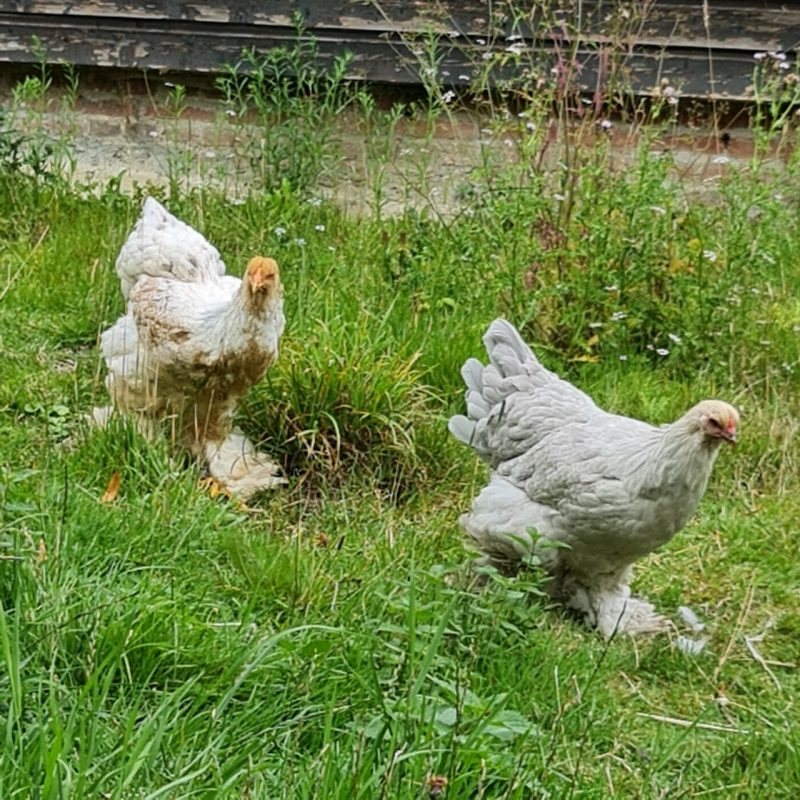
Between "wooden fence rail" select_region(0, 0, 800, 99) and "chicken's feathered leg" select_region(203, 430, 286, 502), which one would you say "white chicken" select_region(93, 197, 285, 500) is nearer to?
"chicken's feathered leg" select_region(203, 430, 286, 502)

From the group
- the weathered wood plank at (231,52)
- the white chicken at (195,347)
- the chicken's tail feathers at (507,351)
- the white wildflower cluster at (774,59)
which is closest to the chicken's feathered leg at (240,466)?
the white chicken at (195,347)

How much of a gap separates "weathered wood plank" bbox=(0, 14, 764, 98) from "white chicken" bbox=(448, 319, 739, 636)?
4.10m

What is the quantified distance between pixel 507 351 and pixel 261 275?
841mm

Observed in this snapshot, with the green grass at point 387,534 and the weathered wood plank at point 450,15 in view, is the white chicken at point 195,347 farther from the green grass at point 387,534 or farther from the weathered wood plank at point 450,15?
the weathered wood plank at point 450,15

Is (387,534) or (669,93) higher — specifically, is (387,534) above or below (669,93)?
below

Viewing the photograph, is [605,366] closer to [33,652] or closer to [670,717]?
[670,717]

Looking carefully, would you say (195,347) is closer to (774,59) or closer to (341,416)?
(341,416)

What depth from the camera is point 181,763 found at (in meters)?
2.21

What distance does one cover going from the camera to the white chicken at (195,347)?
3838mm

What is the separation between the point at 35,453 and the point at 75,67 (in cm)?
486

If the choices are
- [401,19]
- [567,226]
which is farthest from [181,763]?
[401,19]

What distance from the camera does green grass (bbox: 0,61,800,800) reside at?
2318 millimetres

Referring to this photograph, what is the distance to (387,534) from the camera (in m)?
3.64

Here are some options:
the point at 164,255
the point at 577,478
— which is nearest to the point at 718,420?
the point at 577,478
